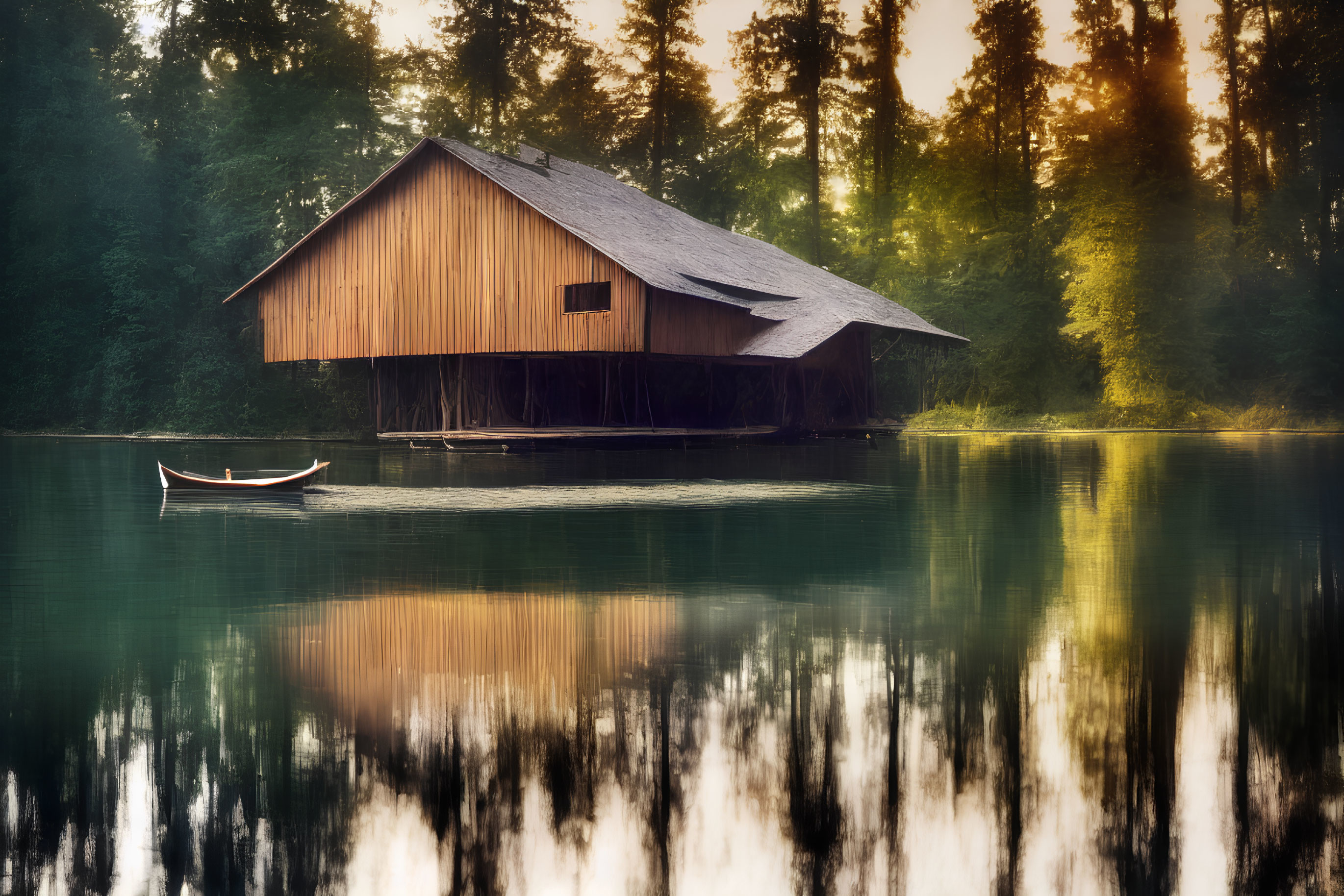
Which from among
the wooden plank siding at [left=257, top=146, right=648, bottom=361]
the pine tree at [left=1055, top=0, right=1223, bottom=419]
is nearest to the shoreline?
the pine tree at [left=1055, top=0, right=1223, bottom=419]

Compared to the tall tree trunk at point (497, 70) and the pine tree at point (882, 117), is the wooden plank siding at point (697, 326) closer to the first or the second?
the tall tree trunk at point (497, 70)

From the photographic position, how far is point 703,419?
38.6m

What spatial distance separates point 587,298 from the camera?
1259 inches

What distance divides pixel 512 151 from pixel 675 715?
50.9 m

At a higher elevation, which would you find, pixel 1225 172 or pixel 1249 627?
pixel 1225 172

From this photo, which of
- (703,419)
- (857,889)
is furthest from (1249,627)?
(703,419)

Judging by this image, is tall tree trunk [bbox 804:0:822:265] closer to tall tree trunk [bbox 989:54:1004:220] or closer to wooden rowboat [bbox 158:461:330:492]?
tall tree trunk [bbox 989:54:1004:220]

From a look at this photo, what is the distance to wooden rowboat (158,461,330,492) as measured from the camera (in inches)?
836

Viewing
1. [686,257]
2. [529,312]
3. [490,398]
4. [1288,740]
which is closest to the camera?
[1288,740]

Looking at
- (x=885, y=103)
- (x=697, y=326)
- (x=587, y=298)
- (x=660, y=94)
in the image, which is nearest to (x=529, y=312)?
(x=587, y=298)

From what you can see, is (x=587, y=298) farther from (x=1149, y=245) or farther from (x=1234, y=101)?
(x=1234, y=101)

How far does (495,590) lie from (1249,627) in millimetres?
5896

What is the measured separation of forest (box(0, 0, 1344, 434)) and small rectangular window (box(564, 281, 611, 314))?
19.6 metres

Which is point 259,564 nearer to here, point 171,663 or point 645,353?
point 171,663
